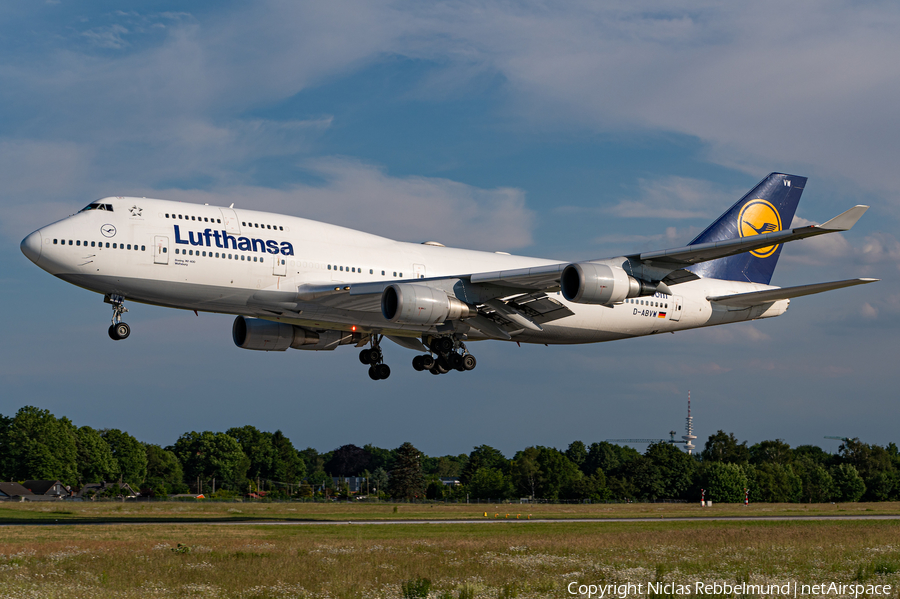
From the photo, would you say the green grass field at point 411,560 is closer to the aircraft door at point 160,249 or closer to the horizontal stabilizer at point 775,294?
the horizontal stabilizer at point 775,294

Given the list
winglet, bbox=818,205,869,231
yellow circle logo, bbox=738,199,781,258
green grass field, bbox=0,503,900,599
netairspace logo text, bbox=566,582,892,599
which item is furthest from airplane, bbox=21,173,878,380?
netairspace logo text, bbox=566,582,892,599

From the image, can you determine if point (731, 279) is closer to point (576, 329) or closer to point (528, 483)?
point (576, 329)

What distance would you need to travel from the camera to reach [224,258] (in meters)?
33.2

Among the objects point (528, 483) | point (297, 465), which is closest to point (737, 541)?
point (528, 483)

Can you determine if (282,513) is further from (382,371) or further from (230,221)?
(230,221)

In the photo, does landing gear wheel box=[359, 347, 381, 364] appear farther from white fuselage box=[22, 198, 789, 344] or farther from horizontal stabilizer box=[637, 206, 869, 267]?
horizontal stabilizer box=[637, 206, 869, 267]

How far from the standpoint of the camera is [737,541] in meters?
37.5

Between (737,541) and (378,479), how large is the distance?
16565 cm

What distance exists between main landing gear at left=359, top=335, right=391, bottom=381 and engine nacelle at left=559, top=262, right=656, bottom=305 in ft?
44.6

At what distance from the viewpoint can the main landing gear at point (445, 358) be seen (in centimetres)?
3956

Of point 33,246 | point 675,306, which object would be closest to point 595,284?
point 675,306

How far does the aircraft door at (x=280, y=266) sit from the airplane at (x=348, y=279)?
0.14 ft

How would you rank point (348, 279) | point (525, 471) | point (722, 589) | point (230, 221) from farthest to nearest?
point (525, 471)
point (348, 279)
point (230, 221)
point (722, 589)

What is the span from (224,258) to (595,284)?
48.3 feet
